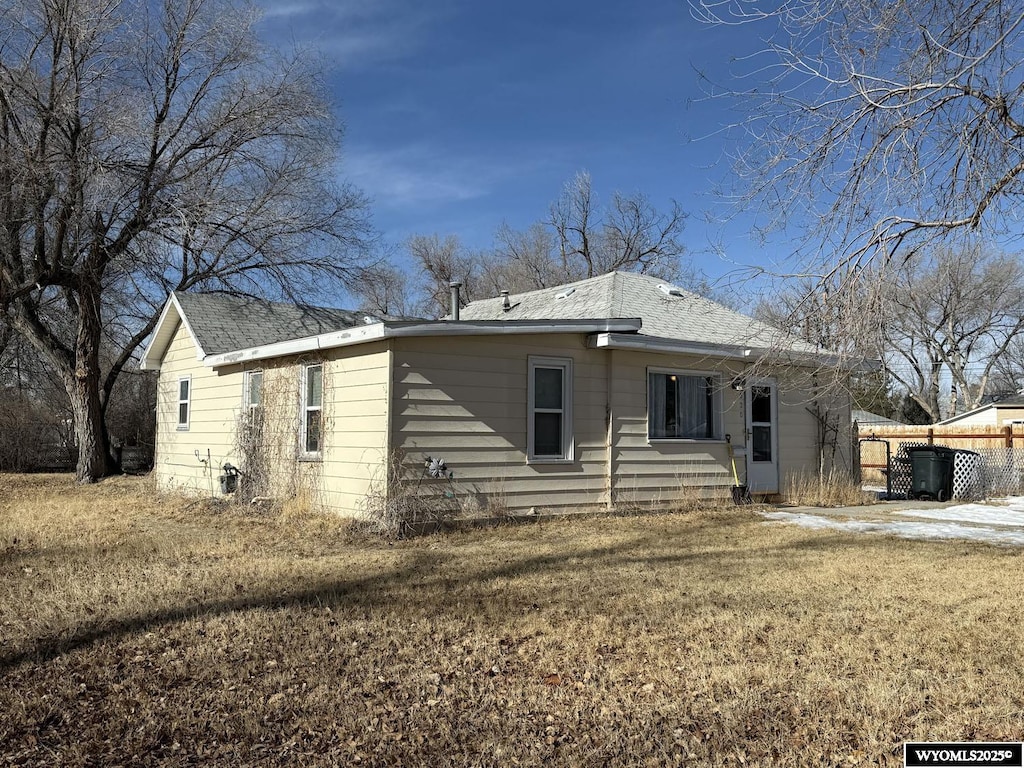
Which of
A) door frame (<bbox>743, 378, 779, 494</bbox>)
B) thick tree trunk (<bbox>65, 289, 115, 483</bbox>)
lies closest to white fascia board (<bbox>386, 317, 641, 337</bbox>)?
door frame (<bbox>743, 378, 779, 494</bbox>)

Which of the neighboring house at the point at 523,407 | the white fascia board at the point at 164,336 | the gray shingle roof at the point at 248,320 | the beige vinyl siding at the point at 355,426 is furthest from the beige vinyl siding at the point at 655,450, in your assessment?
the white fascia board at the point at 164,336

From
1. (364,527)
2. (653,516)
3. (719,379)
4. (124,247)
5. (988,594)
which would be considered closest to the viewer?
(988,594)

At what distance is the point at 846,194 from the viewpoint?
21.4 feet

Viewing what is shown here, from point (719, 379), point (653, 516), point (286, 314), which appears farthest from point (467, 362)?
point (286, 314)

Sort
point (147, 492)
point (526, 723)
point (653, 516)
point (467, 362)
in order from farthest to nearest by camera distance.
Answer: point (147, 492) < point (653, 516) < point (467, 362) < point (526, 723)

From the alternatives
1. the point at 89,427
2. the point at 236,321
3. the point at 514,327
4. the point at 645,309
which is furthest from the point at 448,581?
the point at 89,427

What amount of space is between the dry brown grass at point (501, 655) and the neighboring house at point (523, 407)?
2085 millimetres

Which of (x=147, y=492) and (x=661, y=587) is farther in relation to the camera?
(x=147, y=492)

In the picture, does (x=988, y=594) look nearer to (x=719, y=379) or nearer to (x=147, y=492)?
(x=719, y=379)

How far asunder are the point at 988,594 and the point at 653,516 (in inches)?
216

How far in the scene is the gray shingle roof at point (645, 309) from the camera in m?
13.0

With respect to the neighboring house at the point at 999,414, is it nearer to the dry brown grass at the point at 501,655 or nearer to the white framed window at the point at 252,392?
the dry brown grass at the point at 501,655

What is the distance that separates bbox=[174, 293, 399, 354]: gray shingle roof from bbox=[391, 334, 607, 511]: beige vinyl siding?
188 inches

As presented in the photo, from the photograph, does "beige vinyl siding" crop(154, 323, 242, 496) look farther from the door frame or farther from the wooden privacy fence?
the wooden privacy fence
